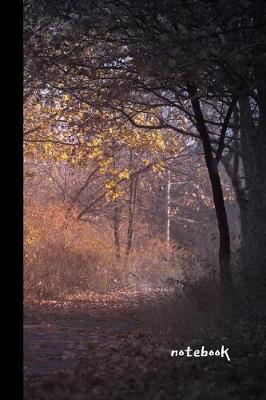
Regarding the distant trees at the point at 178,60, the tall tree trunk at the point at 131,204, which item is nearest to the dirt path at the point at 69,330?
the distant trees at the point at 178,60

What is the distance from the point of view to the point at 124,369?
7.82 metres

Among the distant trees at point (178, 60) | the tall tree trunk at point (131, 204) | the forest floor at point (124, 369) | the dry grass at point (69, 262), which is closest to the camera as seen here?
the forest floor at point (124, 369)

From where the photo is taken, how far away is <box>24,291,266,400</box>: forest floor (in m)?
6.76

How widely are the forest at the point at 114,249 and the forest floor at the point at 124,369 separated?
2 centimetres

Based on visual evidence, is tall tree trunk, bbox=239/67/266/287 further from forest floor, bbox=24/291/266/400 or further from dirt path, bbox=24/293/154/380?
forest floor, bbox=24/291/266/400

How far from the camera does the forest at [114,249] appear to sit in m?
7.94

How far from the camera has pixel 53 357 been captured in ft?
29.3

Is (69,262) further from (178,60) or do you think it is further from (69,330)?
(178,60)

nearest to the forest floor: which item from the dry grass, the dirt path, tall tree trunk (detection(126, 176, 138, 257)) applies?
the dirt path

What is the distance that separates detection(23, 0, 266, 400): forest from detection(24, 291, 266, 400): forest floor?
1.0 inches

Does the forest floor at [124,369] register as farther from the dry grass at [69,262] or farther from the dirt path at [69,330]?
the dry grass at [69,262]

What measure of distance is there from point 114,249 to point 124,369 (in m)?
17.9
